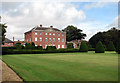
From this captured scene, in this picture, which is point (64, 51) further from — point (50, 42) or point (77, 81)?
point (77, 81)

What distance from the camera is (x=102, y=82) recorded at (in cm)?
590

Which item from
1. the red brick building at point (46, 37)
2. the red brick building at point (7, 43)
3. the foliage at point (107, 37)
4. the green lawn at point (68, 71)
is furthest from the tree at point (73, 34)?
the green lawn at point (68, 71)

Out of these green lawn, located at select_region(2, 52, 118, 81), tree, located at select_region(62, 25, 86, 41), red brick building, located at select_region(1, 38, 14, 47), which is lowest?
green lawn, located at select_region(2, 52, 118, 81)

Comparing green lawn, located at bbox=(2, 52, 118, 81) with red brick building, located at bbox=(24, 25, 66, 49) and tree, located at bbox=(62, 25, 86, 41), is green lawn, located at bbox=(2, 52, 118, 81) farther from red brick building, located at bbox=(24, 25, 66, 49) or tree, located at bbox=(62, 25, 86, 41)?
tree, located at bbox=(62, 25, 86, 41)

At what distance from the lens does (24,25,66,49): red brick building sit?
59.8 meters

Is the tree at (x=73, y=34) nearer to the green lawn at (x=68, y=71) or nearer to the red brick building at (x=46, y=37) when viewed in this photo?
the red brick building at (x=46, y=37)

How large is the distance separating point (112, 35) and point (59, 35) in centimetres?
2321

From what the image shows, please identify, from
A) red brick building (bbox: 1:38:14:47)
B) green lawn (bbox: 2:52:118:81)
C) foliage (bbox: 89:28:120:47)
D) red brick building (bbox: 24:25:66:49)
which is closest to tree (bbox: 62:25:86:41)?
foliage (bbox: 89:28:120:47)

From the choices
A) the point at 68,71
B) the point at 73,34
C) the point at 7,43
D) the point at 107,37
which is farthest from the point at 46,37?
the point at 68,71

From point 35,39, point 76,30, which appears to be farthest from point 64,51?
point 76,30

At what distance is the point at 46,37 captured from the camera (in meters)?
62.4

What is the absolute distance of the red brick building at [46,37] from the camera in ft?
196

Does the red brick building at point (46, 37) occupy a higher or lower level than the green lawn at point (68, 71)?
higher

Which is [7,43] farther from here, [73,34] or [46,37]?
[73,34]
